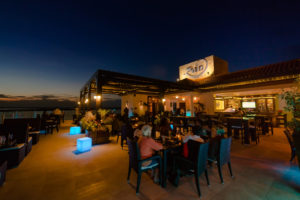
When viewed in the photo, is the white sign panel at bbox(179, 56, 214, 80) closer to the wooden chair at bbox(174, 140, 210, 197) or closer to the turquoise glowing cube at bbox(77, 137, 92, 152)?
the wooden chair at bbox(174, 140, 210, 197)

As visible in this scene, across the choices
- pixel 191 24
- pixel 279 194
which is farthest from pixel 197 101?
pixel 279 194

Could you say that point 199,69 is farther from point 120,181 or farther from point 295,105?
point 120,181

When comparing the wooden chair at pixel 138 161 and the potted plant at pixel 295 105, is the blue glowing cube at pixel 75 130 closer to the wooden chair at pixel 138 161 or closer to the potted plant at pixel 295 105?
the wooden chair at pixel 138 161

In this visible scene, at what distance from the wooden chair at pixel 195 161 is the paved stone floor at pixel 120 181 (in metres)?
0.34

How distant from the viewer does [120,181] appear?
2377 millimetres

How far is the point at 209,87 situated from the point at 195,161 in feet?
29.6

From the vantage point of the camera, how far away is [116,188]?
2.16 meters

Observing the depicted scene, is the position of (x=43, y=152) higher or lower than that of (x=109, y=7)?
lower

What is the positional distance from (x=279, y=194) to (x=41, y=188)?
4287mm

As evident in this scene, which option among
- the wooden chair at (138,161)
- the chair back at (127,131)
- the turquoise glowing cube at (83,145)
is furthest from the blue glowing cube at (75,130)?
the wooden chair at (138,161)

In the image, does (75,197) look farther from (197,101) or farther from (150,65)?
(150,65)

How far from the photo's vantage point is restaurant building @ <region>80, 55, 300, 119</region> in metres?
6.53

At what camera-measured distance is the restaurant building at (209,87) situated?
6531 mm

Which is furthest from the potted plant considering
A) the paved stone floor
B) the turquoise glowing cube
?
the turquoise glowing cube
